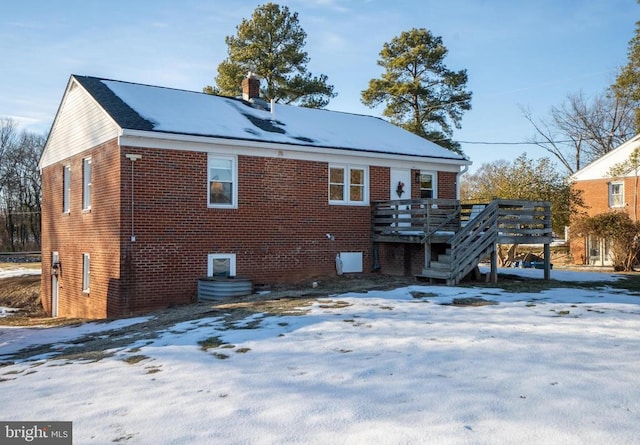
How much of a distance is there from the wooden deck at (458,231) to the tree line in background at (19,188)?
163 ft

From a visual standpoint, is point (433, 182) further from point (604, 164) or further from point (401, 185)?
point (604, 164)

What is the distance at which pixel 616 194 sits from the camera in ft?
102

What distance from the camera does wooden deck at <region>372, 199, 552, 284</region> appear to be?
14.5 metres

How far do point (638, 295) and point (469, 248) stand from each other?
3.78 metres

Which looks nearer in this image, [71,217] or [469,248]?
[469,248]

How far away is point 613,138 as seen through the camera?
47.8 meters

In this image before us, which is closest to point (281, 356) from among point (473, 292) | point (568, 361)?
point (568, 361)

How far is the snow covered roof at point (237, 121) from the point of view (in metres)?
15.0

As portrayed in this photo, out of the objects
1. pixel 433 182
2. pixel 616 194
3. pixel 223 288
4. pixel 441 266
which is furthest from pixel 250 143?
pixel 616 194

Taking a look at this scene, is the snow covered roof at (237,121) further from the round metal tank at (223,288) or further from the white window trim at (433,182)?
the round metal tank at (223,288)

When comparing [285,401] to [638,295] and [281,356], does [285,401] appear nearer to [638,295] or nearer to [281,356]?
[281,356]

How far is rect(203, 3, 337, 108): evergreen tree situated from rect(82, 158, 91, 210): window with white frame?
65.0 feet

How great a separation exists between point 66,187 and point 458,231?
1220 centimetres

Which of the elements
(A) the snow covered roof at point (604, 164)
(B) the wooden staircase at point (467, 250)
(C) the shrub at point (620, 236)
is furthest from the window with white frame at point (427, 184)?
(A) the snow covered roof at point (604, 164)
